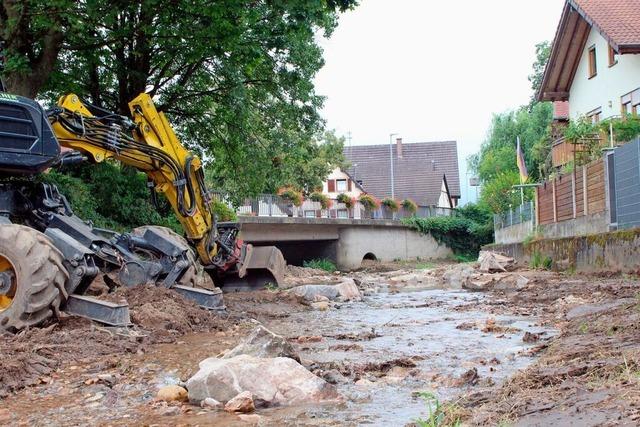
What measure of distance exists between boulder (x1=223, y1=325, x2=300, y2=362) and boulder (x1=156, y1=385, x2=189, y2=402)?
0.60 metres

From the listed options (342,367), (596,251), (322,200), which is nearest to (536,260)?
(596,251)

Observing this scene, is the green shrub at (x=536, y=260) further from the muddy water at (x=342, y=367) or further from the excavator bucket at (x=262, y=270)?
the muddy water at (x=342, y=367)

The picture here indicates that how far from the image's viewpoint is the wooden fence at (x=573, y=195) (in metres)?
18.1

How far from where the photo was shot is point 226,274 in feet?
47.3

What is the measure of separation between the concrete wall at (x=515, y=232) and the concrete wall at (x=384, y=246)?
870 cm

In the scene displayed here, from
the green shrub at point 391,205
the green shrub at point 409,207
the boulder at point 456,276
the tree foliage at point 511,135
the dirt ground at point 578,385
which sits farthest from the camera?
the tree foliage at point 511,135

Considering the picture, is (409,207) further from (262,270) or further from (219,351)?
(219,351)

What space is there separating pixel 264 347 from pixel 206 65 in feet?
51.3

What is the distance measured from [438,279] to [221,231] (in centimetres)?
1312

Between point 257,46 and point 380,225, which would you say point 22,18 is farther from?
point 380,225

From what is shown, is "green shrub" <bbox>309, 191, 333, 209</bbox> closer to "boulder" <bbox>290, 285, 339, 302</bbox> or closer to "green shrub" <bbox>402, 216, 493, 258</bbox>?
"green shrub" <bbox>402, 216, 493, 258</bbox>

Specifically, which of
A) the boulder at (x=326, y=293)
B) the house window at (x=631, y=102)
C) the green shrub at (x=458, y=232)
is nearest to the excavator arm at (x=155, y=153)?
the boulder at (x=326, y=293)

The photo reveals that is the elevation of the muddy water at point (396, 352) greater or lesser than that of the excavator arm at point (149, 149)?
lesser

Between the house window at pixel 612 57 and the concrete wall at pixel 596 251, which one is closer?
the concrete wall at pixel 596 251
